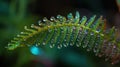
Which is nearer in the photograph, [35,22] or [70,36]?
[70,36]

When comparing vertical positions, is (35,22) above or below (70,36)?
above

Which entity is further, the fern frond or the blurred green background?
the blurred green background

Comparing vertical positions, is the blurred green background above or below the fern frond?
above

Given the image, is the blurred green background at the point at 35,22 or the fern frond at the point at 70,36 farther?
the blurred green background at the point at 35,22

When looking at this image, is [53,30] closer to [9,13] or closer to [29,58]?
[29,58]

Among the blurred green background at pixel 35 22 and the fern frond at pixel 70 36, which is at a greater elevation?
the blurred green background at pixel 35 22
